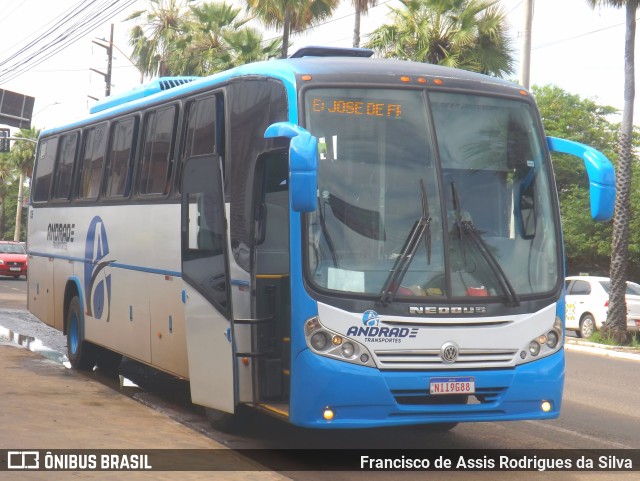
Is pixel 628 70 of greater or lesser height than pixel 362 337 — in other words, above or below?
above

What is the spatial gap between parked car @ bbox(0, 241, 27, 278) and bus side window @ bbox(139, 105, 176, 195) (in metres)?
32.7

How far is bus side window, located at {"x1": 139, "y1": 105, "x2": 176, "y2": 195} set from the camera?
1137 centimetres

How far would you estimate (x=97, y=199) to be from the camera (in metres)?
13.8

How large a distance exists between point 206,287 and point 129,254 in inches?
126

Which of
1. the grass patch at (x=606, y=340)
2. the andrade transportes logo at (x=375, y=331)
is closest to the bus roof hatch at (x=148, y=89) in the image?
the andrade transportes logo at (x=375, y=331)

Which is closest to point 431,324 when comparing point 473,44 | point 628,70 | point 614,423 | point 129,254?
point 614,423

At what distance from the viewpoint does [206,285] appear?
31.2 feet

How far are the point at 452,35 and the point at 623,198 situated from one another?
22.9 feet

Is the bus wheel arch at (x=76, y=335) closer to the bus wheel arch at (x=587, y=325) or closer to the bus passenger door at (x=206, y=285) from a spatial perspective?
the bus passenger door at (x=206, y=285)

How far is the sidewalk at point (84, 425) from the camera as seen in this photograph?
308 inches

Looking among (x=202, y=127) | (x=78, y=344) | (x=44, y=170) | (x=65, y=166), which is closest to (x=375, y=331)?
(x=202, y=127)

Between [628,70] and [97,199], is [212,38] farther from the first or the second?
[97,199]

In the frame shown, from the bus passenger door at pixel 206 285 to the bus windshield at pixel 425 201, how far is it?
1.09 m

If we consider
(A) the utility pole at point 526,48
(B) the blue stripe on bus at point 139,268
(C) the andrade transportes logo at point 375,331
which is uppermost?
(A) the utility pole at point 526,48
